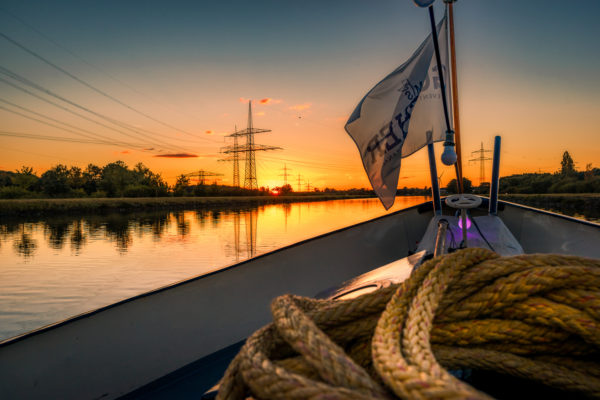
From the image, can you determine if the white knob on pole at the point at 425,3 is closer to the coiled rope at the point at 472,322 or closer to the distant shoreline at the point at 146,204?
the coiled rope at the point at 472,322

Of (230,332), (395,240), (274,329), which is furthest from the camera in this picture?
(395,240)

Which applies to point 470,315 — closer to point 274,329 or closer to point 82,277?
point 274,329

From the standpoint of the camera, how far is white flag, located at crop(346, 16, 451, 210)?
3.20m

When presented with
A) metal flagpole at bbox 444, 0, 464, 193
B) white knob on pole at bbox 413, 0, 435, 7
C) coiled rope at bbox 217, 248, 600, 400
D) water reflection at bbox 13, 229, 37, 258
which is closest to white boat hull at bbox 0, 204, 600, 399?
metal flagpole at bbox 444, 0, 464, 193

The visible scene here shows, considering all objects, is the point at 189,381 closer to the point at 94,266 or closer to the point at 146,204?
the point at 94,266

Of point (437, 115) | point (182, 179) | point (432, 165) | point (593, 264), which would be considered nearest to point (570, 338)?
point (593, 264)

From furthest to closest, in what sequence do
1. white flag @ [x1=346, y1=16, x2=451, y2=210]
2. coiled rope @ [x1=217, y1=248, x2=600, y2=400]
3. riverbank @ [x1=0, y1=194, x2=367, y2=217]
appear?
riverbank @ [x1=0, y1=194, x2=367, y2=217] < white flag @ [x1=346, y1=16, x2=451, y2=210] < coiled rope @ [x1=217, y1=248, x2=600, y2=400]

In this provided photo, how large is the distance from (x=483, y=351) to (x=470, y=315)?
3.4 inches

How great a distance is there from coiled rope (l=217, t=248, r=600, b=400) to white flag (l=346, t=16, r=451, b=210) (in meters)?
2.41

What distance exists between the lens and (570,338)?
0.81 meters

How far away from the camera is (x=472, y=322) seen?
82 cm

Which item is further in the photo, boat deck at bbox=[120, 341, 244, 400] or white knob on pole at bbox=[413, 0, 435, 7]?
boat deck at bbox=[120, 341, 244, 400]

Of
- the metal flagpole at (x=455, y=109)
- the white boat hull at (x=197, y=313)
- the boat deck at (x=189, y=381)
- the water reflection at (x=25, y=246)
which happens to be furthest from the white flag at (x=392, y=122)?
the water reflection at (x=25, y=246)

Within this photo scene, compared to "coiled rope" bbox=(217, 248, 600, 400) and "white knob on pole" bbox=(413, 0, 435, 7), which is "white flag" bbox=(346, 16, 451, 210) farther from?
"coiled rope" bbox=(217, 248, 600, 400)
